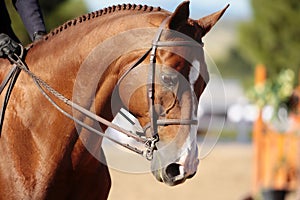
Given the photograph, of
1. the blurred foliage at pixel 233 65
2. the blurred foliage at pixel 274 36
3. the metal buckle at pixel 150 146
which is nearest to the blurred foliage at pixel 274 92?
the metal buckle at pixel 150 146

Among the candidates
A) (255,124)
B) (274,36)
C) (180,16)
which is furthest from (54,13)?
(180,16)

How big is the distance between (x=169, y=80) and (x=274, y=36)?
19.7 m

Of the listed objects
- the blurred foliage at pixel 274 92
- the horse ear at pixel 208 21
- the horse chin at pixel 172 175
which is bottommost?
the blurred foliage at pixel 274 92

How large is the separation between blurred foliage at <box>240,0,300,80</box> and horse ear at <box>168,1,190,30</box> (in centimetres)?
1864

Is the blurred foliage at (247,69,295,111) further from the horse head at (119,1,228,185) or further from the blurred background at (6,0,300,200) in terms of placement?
the horse head at (119,1,228,185)

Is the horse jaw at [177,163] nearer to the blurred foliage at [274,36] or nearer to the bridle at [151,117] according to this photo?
the bridle at [151,117]

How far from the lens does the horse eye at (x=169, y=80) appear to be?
3.98 m

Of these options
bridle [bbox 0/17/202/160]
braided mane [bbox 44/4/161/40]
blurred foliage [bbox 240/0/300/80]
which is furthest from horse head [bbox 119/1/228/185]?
blurred foliage [bbox 240/0/300/80]

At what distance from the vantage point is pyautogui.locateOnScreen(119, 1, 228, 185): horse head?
397 centimetres

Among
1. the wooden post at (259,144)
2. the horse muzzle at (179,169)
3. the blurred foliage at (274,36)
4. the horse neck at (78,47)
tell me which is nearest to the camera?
the horse muzzle at (179,169)

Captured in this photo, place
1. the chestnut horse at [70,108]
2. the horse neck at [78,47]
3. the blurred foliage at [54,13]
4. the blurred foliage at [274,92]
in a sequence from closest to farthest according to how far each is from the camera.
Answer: the chestnut horse at [70,108], the horse neck at [78,47], the blurred foliage at [274,92], the blurred foliage at [54,13]

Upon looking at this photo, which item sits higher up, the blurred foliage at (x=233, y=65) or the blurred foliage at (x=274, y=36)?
the blurred foliage at (x=274, y=36)

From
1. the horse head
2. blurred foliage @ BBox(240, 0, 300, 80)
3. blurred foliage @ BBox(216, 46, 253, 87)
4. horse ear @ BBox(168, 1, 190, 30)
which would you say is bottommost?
blurred foliage @ BBox(216, 46, 253, 87)

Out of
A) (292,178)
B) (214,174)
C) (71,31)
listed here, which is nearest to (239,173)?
(214,174)
